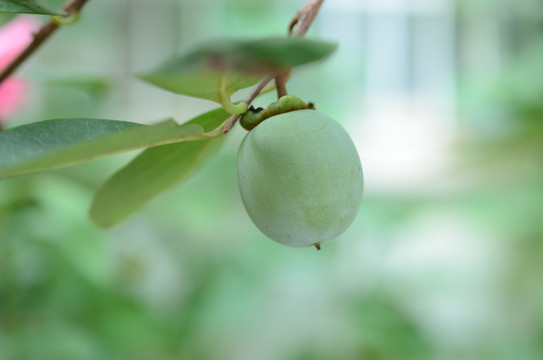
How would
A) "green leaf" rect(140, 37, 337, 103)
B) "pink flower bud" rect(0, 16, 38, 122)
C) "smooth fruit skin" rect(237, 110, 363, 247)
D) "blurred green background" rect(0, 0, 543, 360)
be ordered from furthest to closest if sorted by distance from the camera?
"blurred green background" rect(0, 0, 543, 360), "pink flower bud" rect(0, 16, 38, 122), "smooth fruit skin" rect(237, 110, 363, 247), "green leaf" rect(140, 37, 337, 103)

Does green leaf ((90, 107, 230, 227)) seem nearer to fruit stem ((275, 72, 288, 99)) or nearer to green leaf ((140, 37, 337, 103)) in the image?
fruit stem ((275, 72, 288, 99))

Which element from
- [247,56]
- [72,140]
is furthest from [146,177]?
[247,56]

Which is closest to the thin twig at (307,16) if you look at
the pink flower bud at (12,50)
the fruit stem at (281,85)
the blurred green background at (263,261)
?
the fruit stem at (281,85)

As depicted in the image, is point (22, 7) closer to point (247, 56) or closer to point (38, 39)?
point (38, 39)

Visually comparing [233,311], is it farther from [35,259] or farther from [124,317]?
[35,259]

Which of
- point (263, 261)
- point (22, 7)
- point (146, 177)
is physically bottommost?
point (263, 261)

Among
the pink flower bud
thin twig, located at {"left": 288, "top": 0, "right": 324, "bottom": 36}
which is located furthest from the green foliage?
the pink flower bud

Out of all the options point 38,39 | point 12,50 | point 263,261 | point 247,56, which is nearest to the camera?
point 247,56
